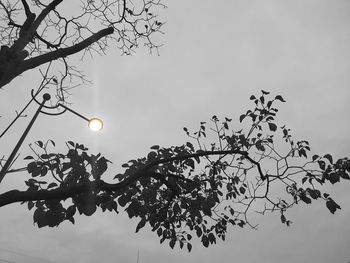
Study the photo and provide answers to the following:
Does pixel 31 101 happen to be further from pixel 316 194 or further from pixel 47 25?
pixel 316 194

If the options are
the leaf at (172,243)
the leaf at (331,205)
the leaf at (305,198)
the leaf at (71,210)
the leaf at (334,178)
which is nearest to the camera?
the leaf at (71,210)

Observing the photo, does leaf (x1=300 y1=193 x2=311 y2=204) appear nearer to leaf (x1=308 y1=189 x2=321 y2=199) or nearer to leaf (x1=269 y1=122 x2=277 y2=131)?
leaf (x1=308 y1=189 x2=321 y2=199)

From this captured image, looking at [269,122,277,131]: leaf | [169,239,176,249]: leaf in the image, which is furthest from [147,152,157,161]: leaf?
[269,122,277,131]: leaf

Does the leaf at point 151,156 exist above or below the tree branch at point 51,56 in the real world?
below

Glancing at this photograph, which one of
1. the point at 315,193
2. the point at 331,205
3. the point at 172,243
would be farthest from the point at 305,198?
the point at 172,243

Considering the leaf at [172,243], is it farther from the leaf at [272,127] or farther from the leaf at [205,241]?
the leaf at [272,127]

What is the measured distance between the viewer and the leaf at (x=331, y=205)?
390 cm

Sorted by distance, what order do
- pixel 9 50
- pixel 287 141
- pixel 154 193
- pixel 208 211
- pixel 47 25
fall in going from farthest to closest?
pixel 47 25 < pixel 287 141 < pixel 208 211 < pixel 154 193 < pixel 9 50

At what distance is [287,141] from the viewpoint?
573cm

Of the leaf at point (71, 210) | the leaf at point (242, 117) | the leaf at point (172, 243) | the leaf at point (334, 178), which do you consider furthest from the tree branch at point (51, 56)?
the leaf at point (334, 178)

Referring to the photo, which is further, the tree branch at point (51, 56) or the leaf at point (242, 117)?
the leaf at point (242, 117)

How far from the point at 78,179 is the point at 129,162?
39.0 inches

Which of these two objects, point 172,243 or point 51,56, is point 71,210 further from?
point 51,56

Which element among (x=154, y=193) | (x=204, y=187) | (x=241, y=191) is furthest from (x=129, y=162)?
(x=241, y=191)
